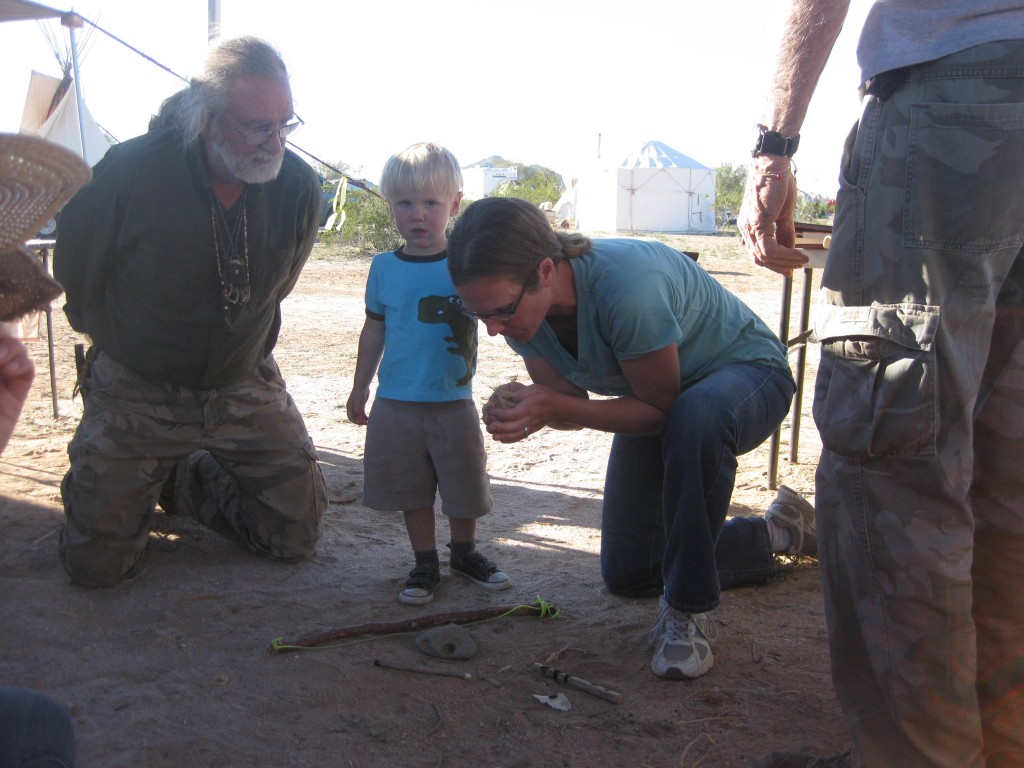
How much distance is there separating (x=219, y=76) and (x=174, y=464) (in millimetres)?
1373

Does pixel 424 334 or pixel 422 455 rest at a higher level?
Result: pixel 424 334

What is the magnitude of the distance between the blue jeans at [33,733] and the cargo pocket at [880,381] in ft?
4.50

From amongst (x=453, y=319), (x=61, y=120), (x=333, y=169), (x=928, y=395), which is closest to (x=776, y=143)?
(x=928, y=395)

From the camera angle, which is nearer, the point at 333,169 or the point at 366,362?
the point at 366,362

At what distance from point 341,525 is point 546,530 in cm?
86

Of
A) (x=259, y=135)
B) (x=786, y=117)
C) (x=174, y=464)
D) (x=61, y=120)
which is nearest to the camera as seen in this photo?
(x=786, y=117)

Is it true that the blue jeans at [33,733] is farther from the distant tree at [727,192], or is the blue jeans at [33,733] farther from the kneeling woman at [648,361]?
the distant tree at [727,192]

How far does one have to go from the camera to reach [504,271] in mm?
2541

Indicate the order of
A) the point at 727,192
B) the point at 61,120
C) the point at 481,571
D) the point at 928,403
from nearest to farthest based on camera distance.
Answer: the point at 928,403, the point at 481,571, the point at 61,120, the point at 727,192

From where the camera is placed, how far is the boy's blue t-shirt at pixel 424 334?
10.7ft

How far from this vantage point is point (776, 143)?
7.14 feet

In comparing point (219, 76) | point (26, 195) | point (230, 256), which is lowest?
point (230, 256)

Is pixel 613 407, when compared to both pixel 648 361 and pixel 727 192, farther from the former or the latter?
pixel 727 192

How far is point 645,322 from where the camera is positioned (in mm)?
2607
